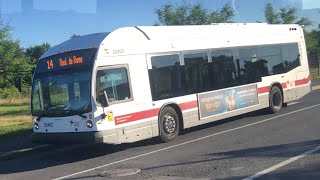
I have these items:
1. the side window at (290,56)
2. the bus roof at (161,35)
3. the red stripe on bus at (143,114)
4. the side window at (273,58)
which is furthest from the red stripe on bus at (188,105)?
the side window at (290,56)

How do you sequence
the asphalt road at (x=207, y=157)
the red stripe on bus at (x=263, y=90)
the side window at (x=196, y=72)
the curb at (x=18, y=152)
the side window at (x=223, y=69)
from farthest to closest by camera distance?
the red stripe on bus at (x=263, y=90) → the side window at (x=223, y=69) → the side window at (x=196, y=72) → the curb at (x=18, y=152) → the asphalt road at (x=207, y=157)

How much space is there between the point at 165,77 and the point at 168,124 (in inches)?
47.1

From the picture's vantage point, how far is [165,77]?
12.3 metres

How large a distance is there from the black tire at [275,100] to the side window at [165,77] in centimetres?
491

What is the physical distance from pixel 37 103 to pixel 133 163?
129 inches

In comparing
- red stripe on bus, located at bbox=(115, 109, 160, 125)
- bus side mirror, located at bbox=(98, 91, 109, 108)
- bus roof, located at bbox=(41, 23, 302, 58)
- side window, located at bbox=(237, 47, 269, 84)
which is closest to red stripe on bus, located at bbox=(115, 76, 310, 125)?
red stripe on bus, located at bbox=(115, 109, 160, 125)

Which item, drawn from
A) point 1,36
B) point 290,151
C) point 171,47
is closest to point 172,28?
point 171,47

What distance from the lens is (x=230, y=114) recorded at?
14.5 metres

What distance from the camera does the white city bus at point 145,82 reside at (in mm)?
10617

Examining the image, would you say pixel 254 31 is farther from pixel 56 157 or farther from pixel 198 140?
pixel 56 157

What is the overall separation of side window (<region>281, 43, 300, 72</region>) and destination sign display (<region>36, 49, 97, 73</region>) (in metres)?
8.90

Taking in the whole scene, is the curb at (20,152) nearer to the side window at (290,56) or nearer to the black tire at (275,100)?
the black tire at (275,100)

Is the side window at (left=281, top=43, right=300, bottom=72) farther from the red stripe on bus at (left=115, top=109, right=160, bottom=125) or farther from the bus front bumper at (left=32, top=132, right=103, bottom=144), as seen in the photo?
the bus front bumper at (left=32, top=132, right=103, bottom=144)

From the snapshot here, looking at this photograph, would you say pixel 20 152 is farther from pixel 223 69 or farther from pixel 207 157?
pixel 223 69
